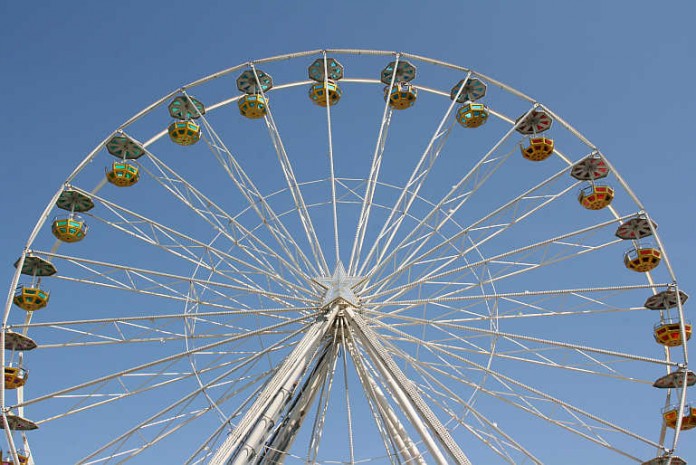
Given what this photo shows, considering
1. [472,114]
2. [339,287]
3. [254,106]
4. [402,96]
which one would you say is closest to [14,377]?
[339,287]

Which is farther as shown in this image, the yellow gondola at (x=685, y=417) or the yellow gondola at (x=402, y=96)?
the yellow gondola at (x=402, y=96)

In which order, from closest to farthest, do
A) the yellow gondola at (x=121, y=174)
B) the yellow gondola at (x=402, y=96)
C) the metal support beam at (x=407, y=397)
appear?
the metal support beam at (x=407, y=397) < the yellow gondola at (x=121, y=174) < the yellow gondola at (x=402, y=96)

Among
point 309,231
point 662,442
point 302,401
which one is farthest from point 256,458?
point 662,442

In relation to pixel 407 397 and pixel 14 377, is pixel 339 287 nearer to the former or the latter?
pixel 407 397

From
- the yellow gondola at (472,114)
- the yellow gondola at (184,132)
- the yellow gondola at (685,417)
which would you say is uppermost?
the yellow gondola at (472,114)

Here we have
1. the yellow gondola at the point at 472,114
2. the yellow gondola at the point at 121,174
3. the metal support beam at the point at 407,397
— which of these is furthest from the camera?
the yellow gondola at the point at 472,114

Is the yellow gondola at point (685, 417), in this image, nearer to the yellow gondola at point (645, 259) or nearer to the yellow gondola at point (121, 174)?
the yellow gondola at point (645, 259)

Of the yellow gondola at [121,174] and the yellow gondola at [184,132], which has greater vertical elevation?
the yellow gondola at [184,132]

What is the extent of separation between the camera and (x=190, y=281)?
63.5 ft

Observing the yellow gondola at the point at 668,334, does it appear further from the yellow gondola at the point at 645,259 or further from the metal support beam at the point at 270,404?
the metal support beam at the point at 270,404

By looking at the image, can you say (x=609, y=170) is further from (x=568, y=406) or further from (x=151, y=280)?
(x=151, y=280)

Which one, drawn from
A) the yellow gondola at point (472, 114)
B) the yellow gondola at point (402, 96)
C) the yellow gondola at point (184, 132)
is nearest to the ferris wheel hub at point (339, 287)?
the yellow gondola at point (184, 132)

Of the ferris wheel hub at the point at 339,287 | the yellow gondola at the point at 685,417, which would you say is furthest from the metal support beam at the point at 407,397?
the yellow gondola at the point at 685,417

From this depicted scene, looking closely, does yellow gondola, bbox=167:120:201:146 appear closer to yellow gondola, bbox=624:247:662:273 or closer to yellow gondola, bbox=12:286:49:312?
yellow gondola, bbox=12:286:49:312
